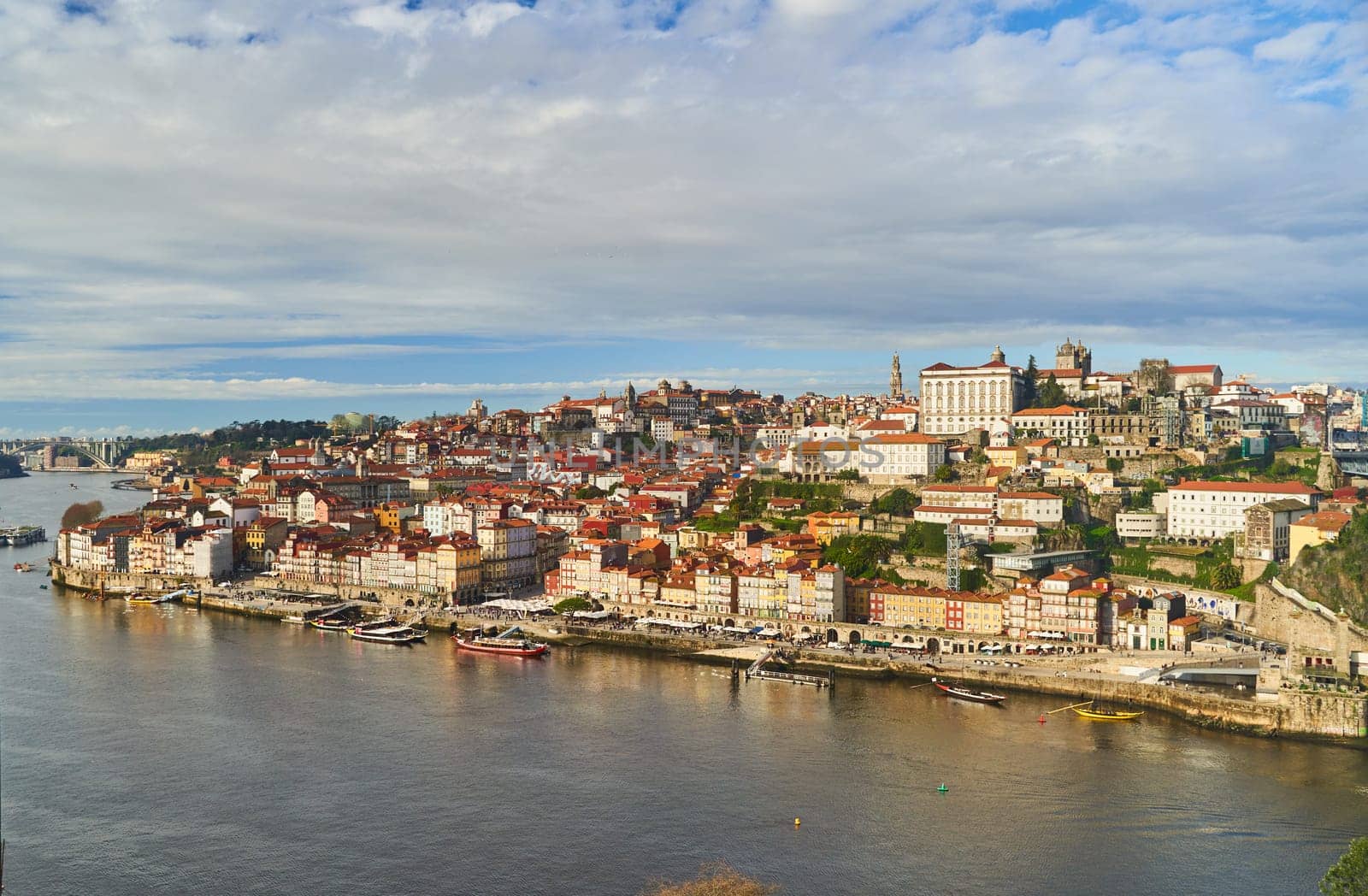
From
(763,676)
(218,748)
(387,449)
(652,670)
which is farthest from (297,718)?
(387,449)

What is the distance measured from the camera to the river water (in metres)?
10.7

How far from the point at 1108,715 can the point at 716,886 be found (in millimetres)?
8957

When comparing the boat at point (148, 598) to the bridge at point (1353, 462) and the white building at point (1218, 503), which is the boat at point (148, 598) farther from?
the bridge at point (1353, 462)

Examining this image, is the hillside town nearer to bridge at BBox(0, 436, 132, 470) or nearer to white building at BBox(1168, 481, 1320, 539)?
white building at BBox(1168, 481, 1320, 539)

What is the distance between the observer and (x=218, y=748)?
1434 centimetres

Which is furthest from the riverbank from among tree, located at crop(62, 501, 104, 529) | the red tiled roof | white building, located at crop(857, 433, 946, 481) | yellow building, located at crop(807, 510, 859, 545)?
tree, located at crop(62, 501, 104, 529)

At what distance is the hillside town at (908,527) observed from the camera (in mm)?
20141

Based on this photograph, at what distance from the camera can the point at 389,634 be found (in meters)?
22.7

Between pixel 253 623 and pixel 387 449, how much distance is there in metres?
24.8

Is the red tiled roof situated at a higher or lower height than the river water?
higher

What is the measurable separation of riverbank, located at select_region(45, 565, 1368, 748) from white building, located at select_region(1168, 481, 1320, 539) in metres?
6.85

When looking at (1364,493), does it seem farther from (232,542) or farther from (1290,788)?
(232,542)

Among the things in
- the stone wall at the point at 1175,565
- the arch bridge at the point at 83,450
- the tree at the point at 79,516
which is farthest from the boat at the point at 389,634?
the arch bridge at the point at 83,450

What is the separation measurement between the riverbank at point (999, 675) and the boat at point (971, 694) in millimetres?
454
